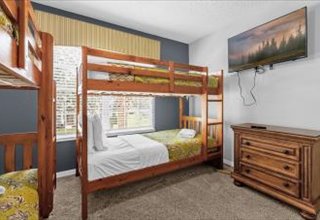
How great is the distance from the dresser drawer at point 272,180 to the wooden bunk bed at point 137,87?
700 millimetres

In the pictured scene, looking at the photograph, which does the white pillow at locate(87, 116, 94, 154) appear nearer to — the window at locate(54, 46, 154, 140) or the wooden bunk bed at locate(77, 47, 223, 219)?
the wooden bunk bed at locate(77, 47, 223, 219)

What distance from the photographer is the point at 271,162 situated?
2189 millimetres

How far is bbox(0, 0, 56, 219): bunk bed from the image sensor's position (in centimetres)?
80

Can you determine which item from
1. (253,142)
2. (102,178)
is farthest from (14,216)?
(253,142)

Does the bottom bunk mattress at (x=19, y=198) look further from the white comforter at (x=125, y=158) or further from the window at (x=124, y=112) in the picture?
the window at (x=124, y=112)

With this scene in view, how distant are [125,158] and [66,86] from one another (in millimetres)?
1796

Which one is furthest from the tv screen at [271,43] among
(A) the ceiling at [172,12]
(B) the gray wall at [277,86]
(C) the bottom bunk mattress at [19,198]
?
(C) the bottom bunk mattress at [19,198]

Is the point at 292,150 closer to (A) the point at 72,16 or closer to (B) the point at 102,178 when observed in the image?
(B) the point at 102,178

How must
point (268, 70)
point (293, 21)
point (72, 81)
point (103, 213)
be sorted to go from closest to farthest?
point (103, 213) < point (293, 21) < point (268, 70) < point (72, 81)

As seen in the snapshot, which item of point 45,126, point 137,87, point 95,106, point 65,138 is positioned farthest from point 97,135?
point 95,106

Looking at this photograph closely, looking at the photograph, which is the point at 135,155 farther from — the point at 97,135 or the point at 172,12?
the point at 172,12

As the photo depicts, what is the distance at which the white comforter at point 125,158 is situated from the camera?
1986 millimetres

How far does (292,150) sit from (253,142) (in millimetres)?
458

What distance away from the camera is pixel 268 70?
2.75 meters
